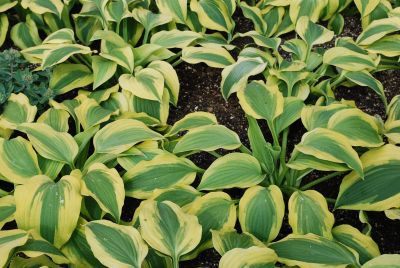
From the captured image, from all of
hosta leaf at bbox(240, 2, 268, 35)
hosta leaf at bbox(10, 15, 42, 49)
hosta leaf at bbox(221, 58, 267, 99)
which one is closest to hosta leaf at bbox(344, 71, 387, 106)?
hosta leaf at bbox(221, 58, 267, 99)

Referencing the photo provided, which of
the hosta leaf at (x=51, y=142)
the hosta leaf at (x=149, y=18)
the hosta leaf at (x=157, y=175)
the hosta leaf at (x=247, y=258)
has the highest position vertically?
the hosta leaf at (x=149, y=18)

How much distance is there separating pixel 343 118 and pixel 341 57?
0.40m

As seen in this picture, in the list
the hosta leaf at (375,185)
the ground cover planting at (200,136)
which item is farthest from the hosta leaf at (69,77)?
the hosta leaf at (375,185)

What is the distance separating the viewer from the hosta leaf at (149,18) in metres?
2.38

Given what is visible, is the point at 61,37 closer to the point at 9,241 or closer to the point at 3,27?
the point at 3,27

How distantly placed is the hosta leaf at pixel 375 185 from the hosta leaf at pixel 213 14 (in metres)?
0.98

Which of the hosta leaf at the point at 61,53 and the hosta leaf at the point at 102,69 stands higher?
the hosta leaf at the point at 61,53

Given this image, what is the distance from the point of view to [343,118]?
6.14 feet

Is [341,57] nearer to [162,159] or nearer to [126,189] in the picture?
[162,159]

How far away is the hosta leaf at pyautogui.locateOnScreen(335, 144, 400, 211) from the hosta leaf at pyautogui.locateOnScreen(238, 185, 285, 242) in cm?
21

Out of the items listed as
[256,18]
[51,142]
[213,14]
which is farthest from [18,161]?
[256,18]

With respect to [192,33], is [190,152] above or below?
below

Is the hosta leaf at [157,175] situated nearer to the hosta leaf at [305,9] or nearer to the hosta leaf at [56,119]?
the hosta leaf at [56,119]

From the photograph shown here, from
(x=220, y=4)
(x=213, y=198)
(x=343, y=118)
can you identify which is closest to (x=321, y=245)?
(x=213, y=198)
